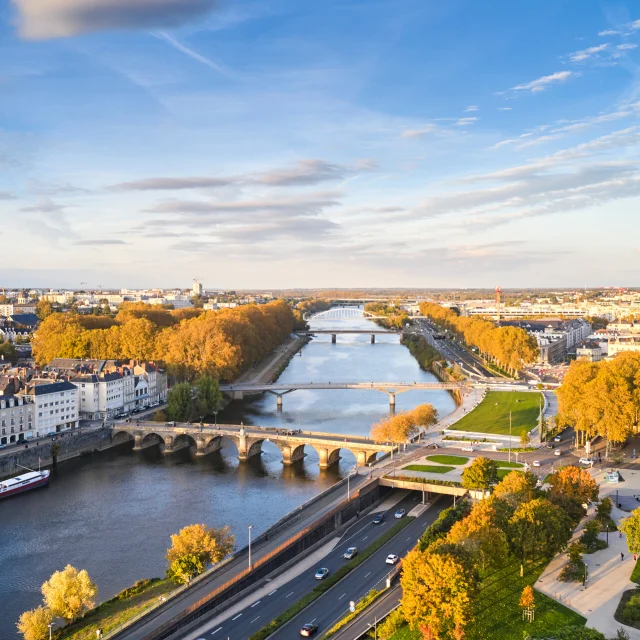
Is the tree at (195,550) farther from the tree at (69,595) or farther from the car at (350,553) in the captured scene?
the car at (350,553)

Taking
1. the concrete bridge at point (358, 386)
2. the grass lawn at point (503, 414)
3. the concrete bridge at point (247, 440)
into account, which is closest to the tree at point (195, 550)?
the concrete bridge at point (247, 440)

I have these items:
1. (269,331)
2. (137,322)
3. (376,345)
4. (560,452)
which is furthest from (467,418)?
(376,345)

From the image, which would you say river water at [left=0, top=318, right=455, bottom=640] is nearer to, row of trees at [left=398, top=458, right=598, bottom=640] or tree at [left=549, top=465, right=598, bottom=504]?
row of trees at [left=398, top=458, right=598, bottom=640]

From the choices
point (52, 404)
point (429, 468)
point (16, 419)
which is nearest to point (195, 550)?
point (429, 468)

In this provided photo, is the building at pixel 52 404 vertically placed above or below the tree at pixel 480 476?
above

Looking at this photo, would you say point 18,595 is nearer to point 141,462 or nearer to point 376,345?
point 141,462

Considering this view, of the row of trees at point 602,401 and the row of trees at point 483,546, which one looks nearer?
the row of trees at point 483,546

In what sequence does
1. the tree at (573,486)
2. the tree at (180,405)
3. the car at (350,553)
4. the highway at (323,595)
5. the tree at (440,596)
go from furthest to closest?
the tree at (180,405) → the tree at (573,486) → the car at (350,553) → the highway at (323,595) → the tree at (440,596)
